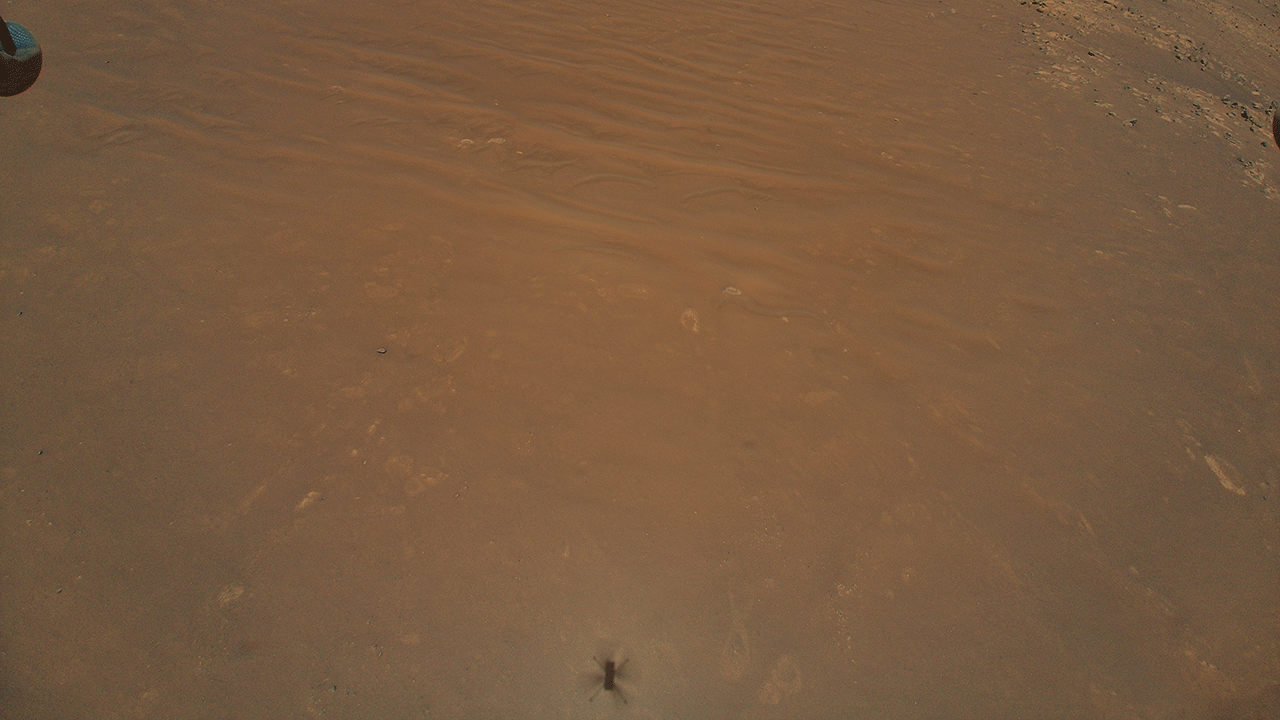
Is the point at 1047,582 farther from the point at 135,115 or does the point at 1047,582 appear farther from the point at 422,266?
the point at 135,115

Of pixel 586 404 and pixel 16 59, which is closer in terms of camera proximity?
pixel 16 59

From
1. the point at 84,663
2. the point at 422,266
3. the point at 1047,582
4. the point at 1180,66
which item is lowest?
the point at 84,663

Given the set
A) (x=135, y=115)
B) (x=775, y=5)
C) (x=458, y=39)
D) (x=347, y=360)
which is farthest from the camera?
(x=775, y=5)

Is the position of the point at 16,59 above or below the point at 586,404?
above

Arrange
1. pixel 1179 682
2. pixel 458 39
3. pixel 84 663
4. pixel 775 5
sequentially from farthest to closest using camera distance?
1. pixel 775 5
2. pixel 458 39
3. pixel 1179 682
4. pixel 84 663

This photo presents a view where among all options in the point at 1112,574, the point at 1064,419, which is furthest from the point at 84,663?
the point at 1064,419

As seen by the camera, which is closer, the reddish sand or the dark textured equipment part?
the dark textured equipment part

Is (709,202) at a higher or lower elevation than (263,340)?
higher

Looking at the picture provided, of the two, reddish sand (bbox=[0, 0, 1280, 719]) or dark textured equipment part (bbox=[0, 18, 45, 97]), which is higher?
dark textured equipment part (bbox=[0, 18, 45, 97])
